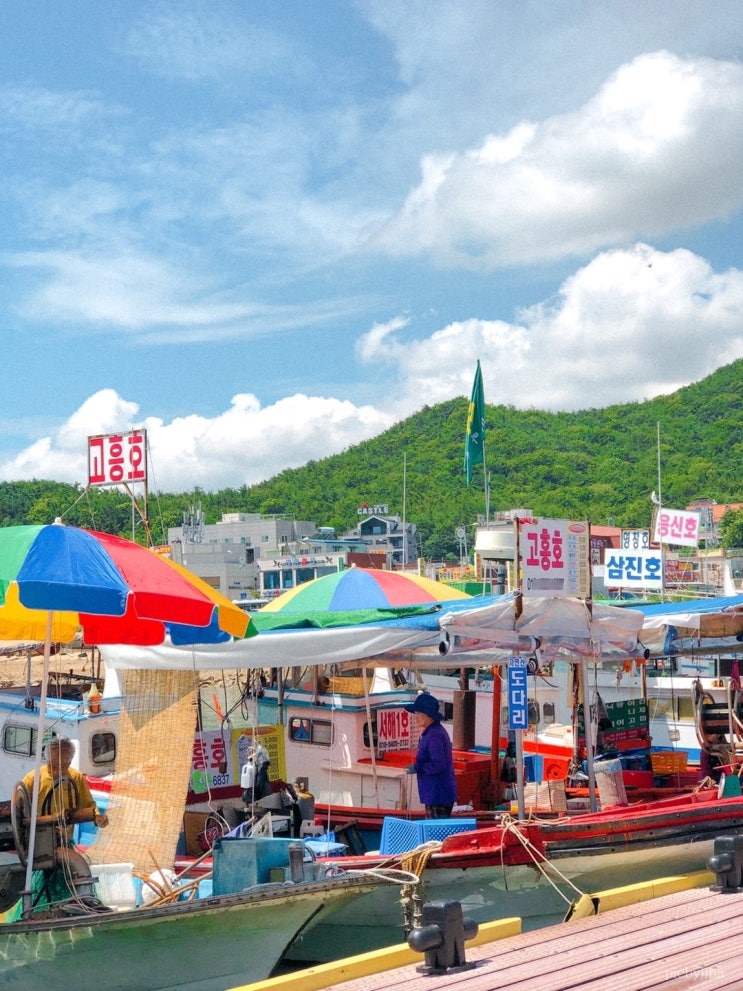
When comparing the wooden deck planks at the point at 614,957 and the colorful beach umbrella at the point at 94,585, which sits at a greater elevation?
the colorful beach umbrella at the point at 94,585

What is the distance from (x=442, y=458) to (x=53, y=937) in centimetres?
15266

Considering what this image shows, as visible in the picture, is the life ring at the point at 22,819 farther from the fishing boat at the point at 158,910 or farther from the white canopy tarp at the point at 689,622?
the white canopy tarp at the point at 689,622

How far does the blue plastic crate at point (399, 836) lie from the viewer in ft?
31.1

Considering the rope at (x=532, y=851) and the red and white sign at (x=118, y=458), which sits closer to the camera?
the rope at (x=532, y=851)

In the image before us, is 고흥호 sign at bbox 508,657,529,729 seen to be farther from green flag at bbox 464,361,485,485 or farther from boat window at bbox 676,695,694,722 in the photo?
green flag at bbox 464,361,485,485

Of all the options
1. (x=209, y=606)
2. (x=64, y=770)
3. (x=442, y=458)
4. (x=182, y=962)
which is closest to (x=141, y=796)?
(x=64, y=770)

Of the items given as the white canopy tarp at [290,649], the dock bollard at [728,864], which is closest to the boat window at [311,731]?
the white canopy tarp at [290,649]

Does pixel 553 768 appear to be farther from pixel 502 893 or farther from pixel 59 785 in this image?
pixel 59 785

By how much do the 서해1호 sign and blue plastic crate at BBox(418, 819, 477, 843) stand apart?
7.47 ft

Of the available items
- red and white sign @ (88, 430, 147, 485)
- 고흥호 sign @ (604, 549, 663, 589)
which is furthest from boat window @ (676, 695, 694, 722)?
red and white sign @ (88, 430, 147, 485)

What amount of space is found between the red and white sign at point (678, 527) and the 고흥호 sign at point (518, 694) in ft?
60.9

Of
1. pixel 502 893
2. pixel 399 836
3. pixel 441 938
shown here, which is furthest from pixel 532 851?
pixel 441 938

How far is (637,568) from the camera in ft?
80.8

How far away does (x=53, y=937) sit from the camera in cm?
767
